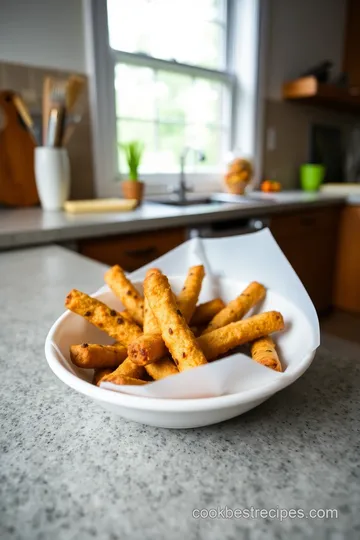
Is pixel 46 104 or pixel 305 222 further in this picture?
pixel 305 222

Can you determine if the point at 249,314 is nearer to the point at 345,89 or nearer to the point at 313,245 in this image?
the point at 313,245

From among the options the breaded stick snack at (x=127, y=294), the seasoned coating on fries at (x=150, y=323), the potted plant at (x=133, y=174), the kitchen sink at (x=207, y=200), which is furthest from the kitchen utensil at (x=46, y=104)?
the seasoned coating on fries at (x=150, y=323)

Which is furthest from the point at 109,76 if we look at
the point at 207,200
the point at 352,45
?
the point at 352,45

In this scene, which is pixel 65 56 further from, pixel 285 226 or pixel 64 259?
pixel 285 226

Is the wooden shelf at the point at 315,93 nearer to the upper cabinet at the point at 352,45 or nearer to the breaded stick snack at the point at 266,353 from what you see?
the upper cabinet at the point at 352,45

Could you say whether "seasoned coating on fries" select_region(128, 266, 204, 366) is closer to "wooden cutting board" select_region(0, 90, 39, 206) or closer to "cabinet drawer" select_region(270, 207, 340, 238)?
"wooden cutting board" select_region(0, 90, 39, 206)

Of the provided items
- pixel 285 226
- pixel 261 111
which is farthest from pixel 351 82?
pixel 285 226

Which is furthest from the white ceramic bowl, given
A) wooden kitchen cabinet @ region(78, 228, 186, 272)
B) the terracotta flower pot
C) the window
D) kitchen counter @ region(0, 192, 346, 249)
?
the window
